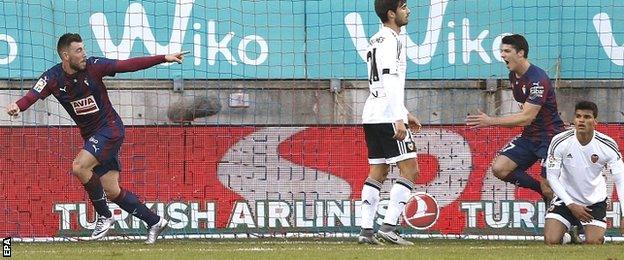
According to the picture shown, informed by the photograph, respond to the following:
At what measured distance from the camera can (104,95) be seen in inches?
440

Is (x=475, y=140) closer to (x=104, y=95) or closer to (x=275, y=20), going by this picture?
(x=275, y=20)

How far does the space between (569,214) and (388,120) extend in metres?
2.11

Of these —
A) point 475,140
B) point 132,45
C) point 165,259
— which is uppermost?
point 132,45

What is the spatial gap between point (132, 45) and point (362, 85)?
8.33ft

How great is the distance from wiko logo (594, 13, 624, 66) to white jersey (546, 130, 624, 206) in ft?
10.3

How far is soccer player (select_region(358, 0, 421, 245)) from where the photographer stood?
10188mm

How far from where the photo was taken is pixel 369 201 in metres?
10.5

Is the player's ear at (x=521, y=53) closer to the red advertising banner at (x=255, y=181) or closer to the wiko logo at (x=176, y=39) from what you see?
the red advertising banner at (x=255, y=181)

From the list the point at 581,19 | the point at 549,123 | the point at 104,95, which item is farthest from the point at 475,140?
the point at 104,95

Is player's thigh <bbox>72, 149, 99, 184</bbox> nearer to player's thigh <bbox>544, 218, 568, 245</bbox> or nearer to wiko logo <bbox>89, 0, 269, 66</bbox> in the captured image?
wiko logo <bbox>89, 0, 269, 66</bbox>

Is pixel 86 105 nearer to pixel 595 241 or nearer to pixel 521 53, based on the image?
pixel 521 53

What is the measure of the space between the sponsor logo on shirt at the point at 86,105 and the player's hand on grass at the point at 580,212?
4.18 m

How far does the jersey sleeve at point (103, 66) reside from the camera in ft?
35.8

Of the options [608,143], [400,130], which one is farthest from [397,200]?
[608,143]
